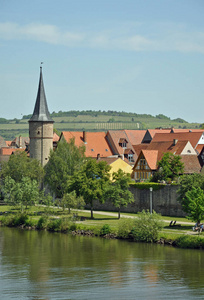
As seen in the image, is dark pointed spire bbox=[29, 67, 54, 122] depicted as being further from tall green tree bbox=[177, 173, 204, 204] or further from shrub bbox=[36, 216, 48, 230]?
tall green tree bbox=[177, 173, 204, 204]

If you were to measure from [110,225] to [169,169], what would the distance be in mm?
16720

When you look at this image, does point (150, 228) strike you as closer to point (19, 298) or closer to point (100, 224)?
point (100, 224)

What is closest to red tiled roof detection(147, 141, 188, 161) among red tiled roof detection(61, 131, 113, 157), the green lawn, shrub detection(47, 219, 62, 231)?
red tiled roof detection(61, 131, 113, 157)

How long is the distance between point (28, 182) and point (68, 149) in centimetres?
850

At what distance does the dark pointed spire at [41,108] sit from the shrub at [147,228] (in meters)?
33.0

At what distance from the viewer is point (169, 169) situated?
74438 mm

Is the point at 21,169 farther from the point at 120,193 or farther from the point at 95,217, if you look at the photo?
the point at 120,193

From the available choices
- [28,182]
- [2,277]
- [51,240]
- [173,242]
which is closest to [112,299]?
[2,277]

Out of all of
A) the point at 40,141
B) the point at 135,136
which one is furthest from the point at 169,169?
the point at 135,136

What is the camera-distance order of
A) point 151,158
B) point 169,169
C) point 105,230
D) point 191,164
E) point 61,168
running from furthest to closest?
point 151,158 < point 191,164 < point 61,168 < point 169,169 < point 105,230

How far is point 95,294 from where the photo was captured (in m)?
37.1

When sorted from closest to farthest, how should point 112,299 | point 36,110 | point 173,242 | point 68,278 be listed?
point 112,299
point 68,278
point 173,242
point 36,110

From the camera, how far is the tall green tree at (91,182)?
66.1 metres

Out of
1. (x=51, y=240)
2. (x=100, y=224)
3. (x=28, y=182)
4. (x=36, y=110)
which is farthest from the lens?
(x=36, y=110)
